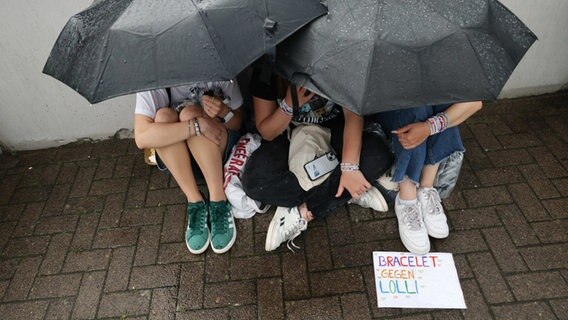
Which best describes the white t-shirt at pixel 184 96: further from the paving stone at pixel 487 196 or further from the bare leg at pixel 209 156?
the paving stone at pixel 487 196

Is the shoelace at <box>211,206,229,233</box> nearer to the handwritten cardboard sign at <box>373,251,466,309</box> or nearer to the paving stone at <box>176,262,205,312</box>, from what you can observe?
the paving stone at <box>176,262,205,312</box>

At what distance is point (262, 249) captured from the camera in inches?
108

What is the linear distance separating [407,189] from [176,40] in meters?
1.78

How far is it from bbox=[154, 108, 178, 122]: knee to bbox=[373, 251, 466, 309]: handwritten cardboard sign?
153 cm

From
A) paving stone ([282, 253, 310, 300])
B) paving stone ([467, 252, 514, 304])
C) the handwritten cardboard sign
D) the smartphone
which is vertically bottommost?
paving stone ([282, 253, 310, 300])

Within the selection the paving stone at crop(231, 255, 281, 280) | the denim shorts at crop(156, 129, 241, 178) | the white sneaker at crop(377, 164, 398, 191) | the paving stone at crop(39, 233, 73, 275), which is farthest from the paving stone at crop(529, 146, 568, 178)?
the paving stone at crop(39, 233, 73, 275)

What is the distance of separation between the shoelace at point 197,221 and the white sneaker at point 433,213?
58.2 inches

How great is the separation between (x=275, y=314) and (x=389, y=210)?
1.08 m

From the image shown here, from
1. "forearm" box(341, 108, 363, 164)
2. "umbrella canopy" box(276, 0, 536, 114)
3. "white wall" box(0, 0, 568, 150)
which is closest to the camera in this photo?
"umbrella canopy" box(276, 0, 536, 114)

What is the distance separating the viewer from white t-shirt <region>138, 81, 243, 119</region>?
2.53 m

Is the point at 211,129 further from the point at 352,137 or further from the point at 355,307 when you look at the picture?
the point at 355,307

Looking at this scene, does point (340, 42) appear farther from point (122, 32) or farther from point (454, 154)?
point (454, 154)

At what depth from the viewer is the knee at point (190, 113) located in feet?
8.28

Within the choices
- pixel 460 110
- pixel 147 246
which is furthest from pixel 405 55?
pixel 147 246
